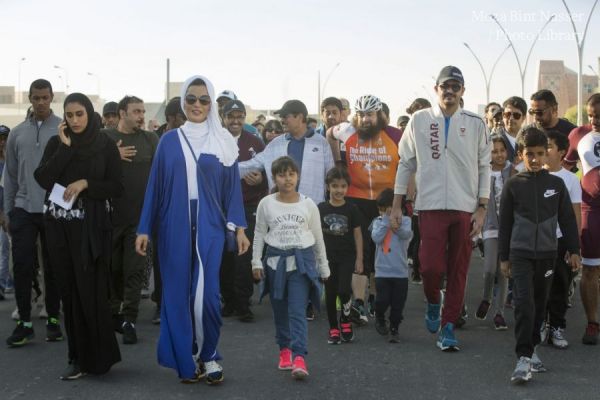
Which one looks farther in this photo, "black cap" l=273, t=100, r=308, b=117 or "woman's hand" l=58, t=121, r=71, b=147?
"black cap" l=273, t=100, r=308, b=117

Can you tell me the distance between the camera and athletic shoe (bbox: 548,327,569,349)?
7.68 m

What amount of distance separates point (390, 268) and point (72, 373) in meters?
2.98

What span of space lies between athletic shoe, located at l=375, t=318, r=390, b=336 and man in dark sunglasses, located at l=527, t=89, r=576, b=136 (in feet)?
8.15

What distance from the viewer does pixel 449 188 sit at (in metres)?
7.64

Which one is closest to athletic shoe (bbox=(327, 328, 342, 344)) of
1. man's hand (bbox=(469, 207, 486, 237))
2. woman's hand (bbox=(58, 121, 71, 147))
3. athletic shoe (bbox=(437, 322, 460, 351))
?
athletic shoe (bbox=(437, 322, 460, 351))

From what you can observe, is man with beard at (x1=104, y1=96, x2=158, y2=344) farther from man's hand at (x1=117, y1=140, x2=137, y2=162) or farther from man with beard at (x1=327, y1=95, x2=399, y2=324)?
man with beard at (x1=327, y1=95, x2=399, y2=324)

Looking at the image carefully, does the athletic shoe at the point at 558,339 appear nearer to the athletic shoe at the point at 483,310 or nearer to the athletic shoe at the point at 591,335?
the athletic shoe at the point at 591,335

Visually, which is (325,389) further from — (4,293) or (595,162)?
(4,293)

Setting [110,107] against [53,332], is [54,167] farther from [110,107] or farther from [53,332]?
[110,107]

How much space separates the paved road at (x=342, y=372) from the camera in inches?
244

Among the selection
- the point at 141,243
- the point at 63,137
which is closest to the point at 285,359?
the point at 141,243

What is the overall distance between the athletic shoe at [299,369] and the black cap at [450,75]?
2697mm

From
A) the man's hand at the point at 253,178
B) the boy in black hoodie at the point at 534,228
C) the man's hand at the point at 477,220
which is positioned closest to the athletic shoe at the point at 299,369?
the boy in black hoodie at the point at 534,228

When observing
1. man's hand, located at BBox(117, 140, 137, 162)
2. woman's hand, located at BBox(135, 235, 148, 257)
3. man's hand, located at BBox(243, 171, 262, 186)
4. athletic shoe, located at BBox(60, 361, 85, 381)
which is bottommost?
athletic shoe, located at BBox(60, 361, 85, 381)
